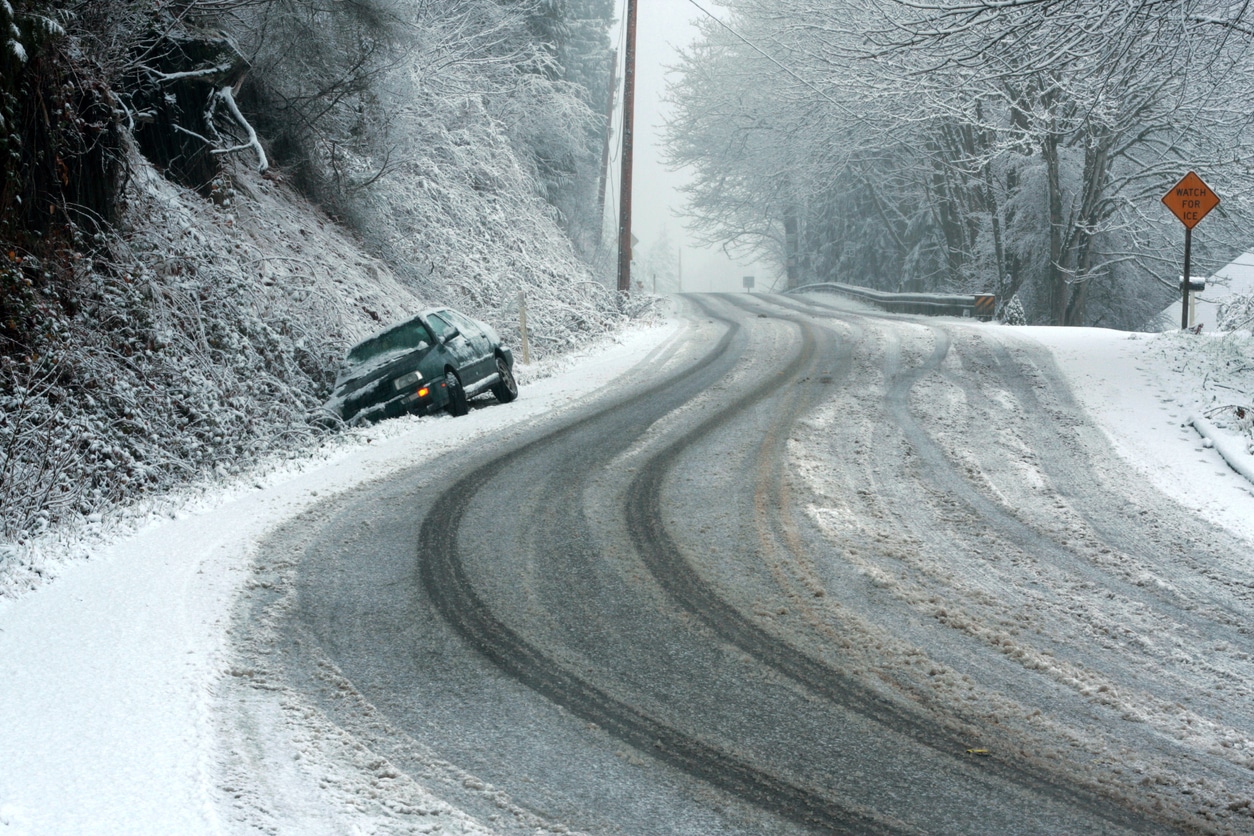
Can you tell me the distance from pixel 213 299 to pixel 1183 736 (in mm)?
10707

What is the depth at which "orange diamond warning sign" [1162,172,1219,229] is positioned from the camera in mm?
15109

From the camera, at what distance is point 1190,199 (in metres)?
15.2

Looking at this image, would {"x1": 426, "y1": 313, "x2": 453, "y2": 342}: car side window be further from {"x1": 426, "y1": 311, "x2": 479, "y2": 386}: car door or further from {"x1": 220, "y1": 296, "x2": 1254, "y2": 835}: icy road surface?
{"x1": 220, "y1": 296, "x2": 1254, "y2": 835}: icy road surface

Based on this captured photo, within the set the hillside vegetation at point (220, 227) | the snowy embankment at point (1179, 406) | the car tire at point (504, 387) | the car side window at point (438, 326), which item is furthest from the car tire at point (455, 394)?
the snowy embankment at point (1179, 406)

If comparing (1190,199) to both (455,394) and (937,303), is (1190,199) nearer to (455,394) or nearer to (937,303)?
(937,303)

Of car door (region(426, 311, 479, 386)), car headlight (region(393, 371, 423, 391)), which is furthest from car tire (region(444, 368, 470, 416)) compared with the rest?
car headlight (region(393, 371, 423, 391))

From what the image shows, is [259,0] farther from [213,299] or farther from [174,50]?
[213,299]

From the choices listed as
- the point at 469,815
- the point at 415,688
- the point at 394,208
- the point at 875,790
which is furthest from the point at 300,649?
the point at 394,208

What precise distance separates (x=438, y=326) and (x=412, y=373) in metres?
0.89

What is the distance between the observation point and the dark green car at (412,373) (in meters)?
12.3

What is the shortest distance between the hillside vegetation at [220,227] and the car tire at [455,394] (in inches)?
67.3

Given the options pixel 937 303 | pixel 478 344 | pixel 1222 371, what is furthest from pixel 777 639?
pixel 937 303

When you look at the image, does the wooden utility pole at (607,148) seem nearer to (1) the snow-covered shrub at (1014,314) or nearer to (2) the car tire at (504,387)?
(1) the snow-covered shrub at (1014,314)

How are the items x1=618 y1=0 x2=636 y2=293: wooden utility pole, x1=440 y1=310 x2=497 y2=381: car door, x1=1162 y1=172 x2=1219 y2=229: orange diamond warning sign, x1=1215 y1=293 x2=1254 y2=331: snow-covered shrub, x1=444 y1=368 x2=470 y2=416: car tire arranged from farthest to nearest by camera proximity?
x1=618 y1=0 x2=636 y2=293: wooden utility pole
x1=1215 y1=293 x2=1254 y2=331: snow-covered shrub
x1=1162 y1=172 x2=1219 y2=229: orange diamond warning sign
x1=440 y1=310 x2=497 y2=381: car door
x1=444 y1=368 x2=470 y2=416: car tire
